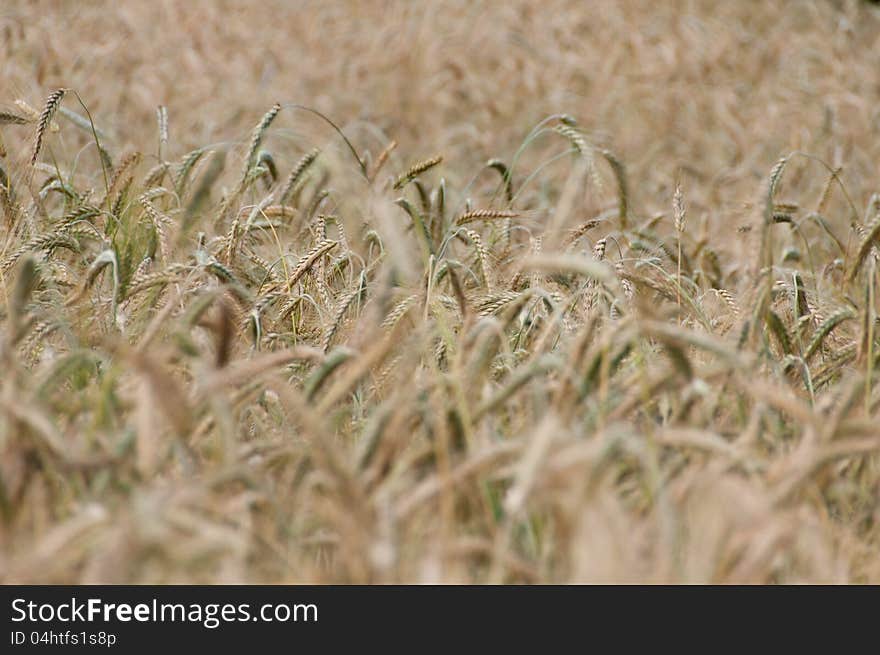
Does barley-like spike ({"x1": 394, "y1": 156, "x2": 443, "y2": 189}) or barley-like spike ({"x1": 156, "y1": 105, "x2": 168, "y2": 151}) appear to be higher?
barley-like spike ({"x1": 156, "y1": 105, "x2": 168, "y2": 151})

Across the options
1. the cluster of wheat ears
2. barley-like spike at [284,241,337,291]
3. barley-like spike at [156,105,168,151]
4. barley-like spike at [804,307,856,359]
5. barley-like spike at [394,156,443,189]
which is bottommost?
the cluster of wheat ears

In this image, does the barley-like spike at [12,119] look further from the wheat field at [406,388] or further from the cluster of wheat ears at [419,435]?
the cluster of wheat ears at [419,435]

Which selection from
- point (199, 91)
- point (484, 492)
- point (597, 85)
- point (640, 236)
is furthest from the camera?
point (597, 85)

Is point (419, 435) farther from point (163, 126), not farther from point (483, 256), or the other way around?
point (163, 126)

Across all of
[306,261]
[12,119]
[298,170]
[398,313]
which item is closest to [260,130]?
[298,170]

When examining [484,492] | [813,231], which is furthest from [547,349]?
[813,231]

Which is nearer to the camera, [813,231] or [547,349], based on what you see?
[547,349]

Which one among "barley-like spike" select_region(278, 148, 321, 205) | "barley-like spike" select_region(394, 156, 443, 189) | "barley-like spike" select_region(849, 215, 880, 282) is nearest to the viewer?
"barley-like spike" select_region(849, 215, 880, 282)

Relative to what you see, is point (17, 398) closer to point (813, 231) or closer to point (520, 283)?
point (520, 283)

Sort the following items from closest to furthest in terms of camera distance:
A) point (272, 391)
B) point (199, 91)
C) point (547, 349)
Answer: point (272, 391)
point (547, 349)
point (199, 91)

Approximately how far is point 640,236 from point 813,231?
1859 millimetres

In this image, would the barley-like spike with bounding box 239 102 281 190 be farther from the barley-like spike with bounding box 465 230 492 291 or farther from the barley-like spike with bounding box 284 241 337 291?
the barley-like spike with bounding box 465 230 492 291

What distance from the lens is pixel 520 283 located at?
2484 millimetres

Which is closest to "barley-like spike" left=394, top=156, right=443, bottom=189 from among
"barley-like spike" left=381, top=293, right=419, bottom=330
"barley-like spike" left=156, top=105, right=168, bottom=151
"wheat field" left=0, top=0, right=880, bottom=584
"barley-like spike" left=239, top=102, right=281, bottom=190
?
"wheat field" left=0, top=0, right=880, bottom=584
